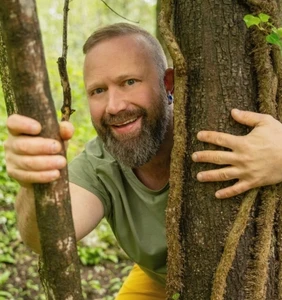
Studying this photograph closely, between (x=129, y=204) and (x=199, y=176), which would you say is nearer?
(x=199, y=176)

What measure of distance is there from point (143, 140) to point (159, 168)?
0.81 feet

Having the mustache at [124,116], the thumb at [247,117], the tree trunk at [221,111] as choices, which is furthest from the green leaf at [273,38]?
the mustache at [124,116]

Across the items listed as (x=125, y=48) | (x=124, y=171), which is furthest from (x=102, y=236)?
(x=125, y=48)

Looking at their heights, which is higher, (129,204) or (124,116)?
(124,116)

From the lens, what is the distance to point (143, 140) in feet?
8.29

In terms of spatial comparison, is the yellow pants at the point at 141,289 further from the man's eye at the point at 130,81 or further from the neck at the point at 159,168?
the man's eye at the point at 130,81

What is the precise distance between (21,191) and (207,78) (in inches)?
34.1

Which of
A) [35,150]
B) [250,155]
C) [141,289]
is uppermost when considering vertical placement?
[35,150]

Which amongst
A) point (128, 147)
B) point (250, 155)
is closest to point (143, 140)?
point (128, 147)

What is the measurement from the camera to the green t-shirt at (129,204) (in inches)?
103

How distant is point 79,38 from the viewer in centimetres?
1605

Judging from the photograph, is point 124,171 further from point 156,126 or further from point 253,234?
point 253,234

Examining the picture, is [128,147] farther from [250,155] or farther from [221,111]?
[250,155]

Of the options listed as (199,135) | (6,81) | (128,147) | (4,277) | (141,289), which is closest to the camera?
(199,135)
